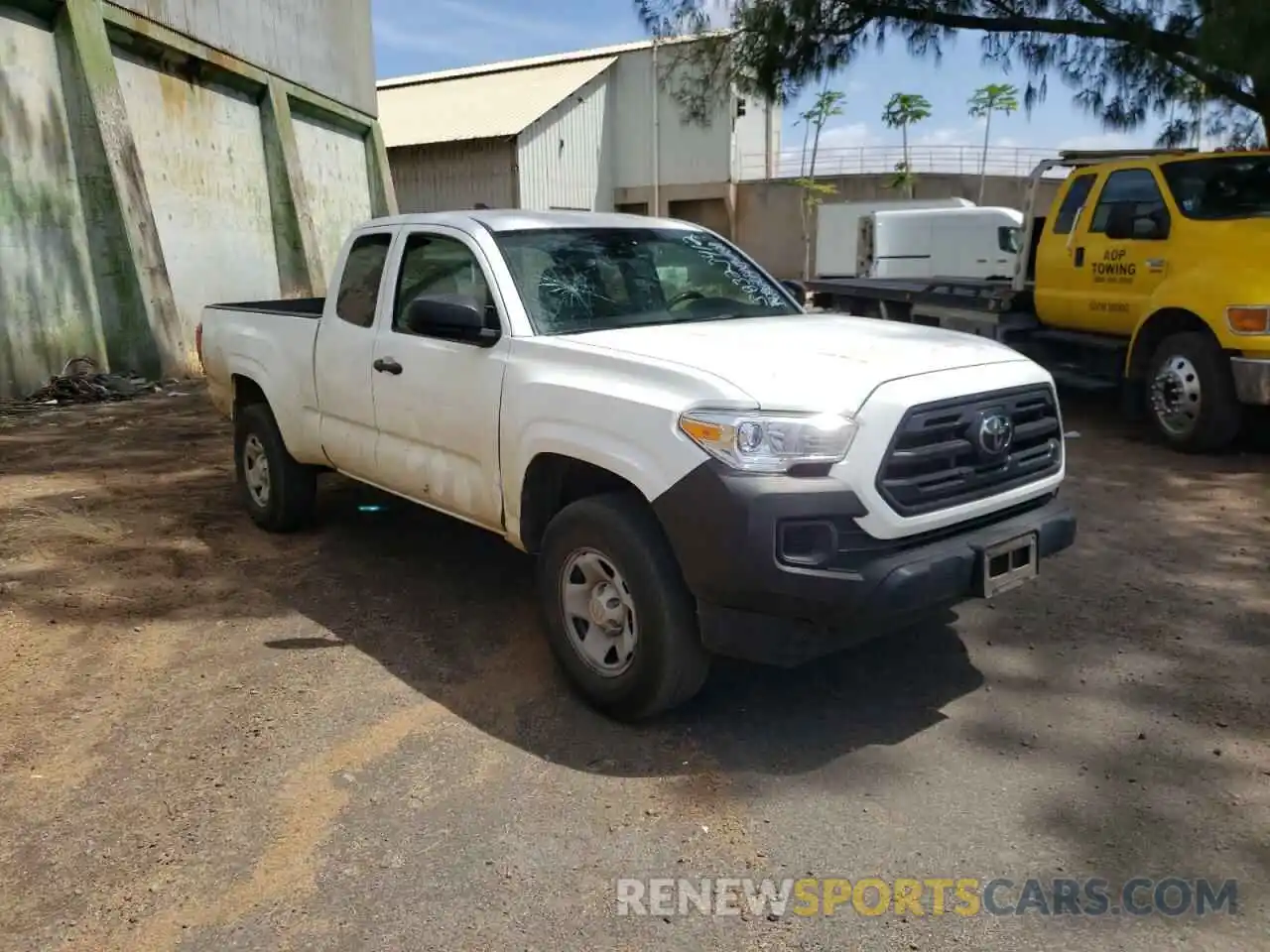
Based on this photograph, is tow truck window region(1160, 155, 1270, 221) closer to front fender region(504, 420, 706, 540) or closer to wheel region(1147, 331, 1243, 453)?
wheel region(1147, 331, 1243, 453)

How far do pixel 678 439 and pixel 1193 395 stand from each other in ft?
18.9

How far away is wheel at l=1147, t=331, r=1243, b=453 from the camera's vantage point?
24.1ft

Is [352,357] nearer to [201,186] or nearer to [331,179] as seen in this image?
[201,186]

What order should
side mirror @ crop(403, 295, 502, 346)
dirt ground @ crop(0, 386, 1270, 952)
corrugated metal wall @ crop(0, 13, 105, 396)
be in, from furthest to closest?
corrugated metal wall @ crop(0, 13, 105, 396) → side mirror @ crop(403, 295, 502, 346) → dirt ground @ crop(0, 386, 1270, 952)

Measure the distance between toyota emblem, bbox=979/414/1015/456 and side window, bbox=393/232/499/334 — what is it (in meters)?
2.07

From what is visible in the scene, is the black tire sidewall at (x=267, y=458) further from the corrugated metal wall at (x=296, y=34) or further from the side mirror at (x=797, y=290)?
the corrugated metal wall at (x=296, y=34)

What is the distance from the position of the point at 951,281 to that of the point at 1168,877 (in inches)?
349

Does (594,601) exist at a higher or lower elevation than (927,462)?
lower

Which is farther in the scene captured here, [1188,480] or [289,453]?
[1188,480]

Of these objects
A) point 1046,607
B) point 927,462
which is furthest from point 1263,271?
point 927,462

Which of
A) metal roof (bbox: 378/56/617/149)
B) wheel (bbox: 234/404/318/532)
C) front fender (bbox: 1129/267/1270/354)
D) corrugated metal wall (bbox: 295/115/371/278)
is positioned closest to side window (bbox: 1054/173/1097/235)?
front fender (bbox: 1129/267/1270/354)

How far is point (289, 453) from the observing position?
5.94m

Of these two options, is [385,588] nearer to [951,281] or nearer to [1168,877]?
[1168,877]

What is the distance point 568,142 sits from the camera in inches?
1355
